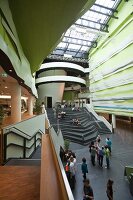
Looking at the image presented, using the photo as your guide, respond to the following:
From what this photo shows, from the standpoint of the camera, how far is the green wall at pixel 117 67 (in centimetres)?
1895

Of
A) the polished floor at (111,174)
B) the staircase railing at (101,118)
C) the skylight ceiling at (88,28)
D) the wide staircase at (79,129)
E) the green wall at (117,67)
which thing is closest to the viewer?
the polished floor at (111,174)

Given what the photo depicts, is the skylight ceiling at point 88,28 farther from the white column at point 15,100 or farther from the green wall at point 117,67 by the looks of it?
the white column at point 15,100

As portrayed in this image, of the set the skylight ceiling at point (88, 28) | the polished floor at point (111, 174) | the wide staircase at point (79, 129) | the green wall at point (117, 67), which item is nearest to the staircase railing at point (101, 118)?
the wide staircase at point (79, 129)

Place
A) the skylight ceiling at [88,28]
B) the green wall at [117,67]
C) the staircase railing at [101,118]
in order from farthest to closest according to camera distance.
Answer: the skylight ceiling at [88,28] → the staircase railing at [101,118] → the green wall at [117,67]

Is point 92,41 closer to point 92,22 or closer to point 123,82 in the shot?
point 92,22

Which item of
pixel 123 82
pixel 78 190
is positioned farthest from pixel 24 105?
pixel 78 190

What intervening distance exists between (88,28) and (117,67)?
837 cm

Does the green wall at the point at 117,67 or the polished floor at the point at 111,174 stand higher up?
the green wall at the point at 117,67

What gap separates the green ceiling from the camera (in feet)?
15.3

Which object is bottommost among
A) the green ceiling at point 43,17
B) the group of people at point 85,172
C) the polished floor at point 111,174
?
the polished floor at point 111,174

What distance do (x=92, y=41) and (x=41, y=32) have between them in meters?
25.3

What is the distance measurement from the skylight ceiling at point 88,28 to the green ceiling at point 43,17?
58.4ft

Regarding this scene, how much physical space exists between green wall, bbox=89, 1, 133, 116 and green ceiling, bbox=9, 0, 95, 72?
538 inches

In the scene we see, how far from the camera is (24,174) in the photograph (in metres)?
5.30
